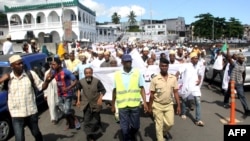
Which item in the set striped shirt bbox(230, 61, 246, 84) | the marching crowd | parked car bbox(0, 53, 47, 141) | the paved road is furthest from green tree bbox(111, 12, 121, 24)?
the marching crowd

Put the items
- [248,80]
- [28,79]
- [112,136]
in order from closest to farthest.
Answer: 1. [28,79]
2. [112,136]
3. [248,80]

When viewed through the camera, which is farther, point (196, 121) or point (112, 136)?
point (196, 121)

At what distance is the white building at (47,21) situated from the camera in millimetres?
52281

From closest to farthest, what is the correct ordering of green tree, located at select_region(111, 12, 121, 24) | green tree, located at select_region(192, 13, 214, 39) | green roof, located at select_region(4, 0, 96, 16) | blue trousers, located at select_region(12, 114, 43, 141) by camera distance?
A: blue trousers, located at select_region(12, 114, 43, 141), green roof, located at select_region(4, 0, 96, 16), green tree, located at select_region(192, 13, 214, 39), green tree, located at select_region(111, 12, 121, 24)

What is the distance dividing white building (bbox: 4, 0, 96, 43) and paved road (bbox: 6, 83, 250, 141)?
43908 mm

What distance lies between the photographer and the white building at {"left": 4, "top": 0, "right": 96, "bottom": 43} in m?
52.3

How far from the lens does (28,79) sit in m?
5.29

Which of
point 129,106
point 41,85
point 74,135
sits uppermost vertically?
point 41,85

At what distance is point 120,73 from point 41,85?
144cm

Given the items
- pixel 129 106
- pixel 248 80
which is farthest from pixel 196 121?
pixel 248 80

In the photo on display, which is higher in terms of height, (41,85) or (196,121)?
(41,85)

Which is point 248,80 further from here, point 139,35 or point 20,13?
point 139,35

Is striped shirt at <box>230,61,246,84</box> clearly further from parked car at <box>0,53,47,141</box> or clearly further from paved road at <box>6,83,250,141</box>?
parked car at <box>0,53,47,141</box>

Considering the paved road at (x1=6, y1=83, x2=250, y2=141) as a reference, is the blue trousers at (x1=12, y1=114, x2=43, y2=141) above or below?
above
